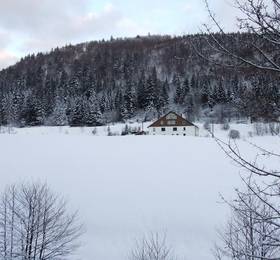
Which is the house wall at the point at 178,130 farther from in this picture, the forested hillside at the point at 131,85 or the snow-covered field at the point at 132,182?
the snow-covered field at the point at 132,182

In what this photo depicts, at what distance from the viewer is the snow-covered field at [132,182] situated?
22812 millimetres

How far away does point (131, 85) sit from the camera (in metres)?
119

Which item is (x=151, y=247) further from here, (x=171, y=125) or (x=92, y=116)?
(x=92, y=116)

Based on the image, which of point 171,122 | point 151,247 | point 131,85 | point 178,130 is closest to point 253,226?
point 151,247

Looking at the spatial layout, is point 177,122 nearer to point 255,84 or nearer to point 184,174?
point 184,174

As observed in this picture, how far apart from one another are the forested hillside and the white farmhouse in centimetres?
625

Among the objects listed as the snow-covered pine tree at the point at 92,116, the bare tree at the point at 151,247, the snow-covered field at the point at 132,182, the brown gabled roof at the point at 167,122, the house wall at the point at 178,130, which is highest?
the snow-covered pine tree at the point at 92,116

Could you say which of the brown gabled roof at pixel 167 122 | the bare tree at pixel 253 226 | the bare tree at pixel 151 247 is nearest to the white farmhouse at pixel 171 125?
the brown gabled roof at pixel 167 122

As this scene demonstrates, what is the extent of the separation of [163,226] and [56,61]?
530ft

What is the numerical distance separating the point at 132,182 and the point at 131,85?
87374mm

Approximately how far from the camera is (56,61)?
176 metres

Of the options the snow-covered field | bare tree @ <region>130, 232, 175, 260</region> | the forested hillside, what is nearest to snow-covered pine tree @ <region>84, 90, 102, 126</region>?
the forested hillside

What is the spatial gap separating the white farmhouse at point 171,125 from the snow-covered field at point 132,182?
21258 mm

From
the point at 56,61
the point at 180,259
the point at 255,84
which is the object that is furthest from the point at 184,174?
the point at 56,61
